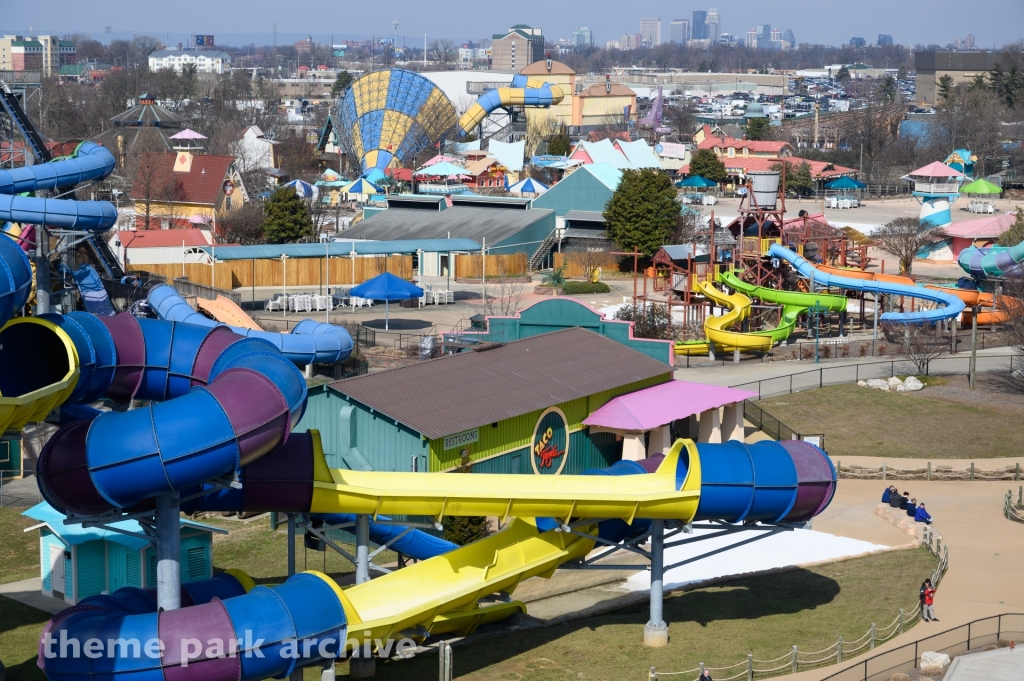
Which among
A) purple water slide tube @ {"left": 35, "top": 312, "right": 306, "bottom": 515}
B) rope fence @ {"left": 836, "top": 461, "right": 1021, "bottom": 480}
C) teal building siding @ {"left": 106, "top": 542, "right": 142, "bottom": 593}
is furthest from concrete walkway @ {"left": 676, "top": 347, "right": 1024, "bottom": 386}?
purple water slide tube @ {"left": 35, "top": 312, "right": 306, "bottom": 515}

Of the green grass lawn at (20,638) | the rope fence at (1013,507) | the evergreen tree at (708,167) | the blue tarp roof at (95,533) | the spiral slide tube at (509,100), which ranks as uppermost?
the spiral slide tube at (509,100)

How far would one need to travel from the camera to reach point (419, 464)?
32.2 m

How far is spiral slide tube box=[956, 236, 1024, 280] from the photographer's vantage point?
60719 mm

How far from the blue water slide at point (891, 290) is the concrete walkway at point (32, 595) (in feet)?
123

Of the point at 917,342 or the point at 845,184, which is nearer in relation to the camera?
the point at 917,342

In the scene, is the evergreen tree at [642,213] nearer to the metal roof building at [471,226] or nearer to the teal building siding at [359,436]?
the metal roof building at [471,226]

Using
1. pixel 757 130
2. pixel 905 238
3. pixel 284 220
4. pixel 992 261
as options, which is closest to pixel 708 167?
pixel 757 130

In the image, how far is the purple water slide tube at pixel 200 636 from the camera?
19.6 m

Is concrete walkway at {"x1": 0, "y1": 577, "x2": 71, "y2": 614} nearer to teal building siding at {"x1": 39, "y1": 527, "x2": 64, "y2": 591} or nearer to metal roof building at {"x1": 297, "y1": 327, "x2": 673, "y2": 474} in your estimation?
teal building siding at {"x1": 39, "y1": 527, "x2": 64, "y2": 591}

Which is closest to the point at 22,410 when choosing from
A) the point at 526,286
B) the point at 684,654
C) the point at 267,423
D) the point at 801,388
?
the point at 267,423

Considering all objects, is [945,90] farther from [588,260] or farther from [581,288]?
[581,288]

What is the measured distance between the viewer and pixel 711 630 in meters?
26.6

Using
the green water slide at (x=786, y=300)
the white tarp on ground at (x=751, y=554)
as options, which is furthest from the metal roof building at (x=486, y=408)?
the green water slide at (x=786, y=300)

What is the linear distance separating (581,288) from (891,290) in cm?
1697
